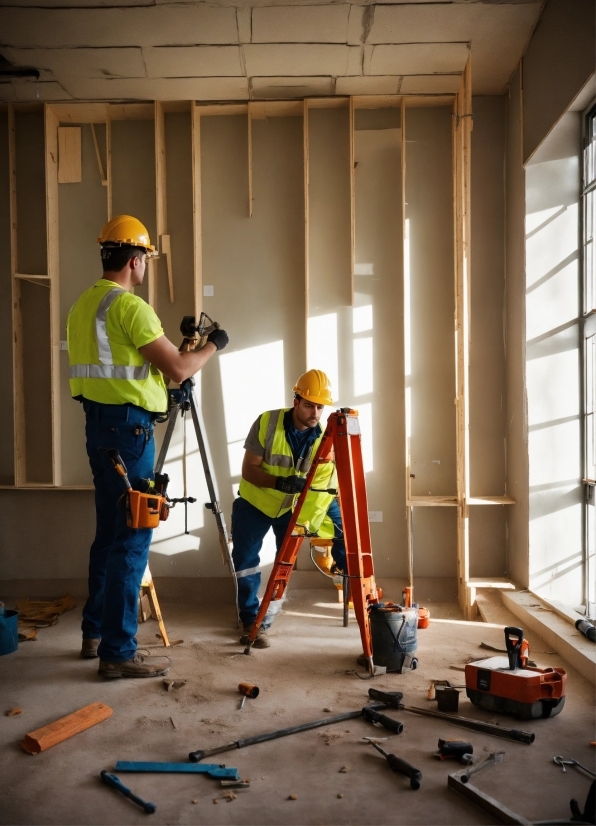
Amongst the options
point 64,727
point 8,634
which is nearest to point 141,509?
A: point 64,727

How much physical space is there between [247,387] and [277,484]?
5.24 feet

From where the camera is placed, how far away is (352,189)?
5.09 metres

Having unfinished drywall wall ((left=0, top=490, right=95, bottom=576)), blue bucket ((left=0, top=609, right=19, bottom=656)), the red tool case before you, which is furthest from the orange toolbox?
unfinished drywall wall ((left=0, top=490, right=95, bottom=576))

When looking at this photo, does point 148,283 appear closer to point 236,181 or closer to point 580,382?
point 236,181

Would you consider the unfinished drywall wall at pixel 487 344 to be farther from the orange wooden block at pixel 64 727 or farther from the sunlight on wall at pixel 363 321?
the orange wooden block at pixel 64 727

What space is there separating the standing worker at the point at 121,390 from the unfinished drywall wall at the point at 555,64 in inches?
94.0

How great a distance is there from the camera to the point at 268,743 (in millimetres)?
2680

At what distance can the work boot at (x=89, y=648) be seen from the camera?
148 inches

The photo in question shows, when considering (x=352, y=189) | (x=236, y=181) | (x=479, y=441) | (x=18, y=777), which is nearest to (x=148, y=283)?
(x=236, y=181)

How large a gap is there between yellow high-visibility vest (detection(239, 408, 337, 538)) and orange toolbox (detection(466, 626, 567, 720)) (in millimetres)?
1305

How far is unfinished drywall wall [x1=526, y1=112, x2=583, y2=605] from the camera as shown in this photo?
4461 millimetres

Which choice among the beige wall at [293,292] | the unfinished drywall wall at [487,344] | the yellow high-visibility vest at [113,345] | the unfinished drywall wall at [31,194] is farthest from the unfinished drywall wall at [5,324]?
the unfinished drywall wall at [487,344]

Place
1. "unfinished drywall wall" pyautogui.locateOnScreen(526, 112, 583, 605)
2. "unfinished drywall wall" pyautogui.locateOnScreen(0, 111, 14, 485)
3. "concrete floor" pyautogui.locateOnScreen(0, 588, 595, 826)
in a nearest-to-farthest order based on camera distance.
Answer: "concrete floor" pyautogui.locateOnScreen(0, 588, 595, 826) < "unfinished drywall wall" pyautogui.locateOnScreen(526, 112, 583, 605) < "unfinished drywall wall" pyautogui.locateOnScreen(0, 111, 14, 485)

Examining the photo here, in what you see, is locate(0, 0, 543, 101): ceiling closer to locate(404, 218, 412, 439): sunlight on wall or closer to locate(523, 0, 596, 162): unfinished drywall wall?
locate(523, 0, 596, 162): unfinished drywall wall
